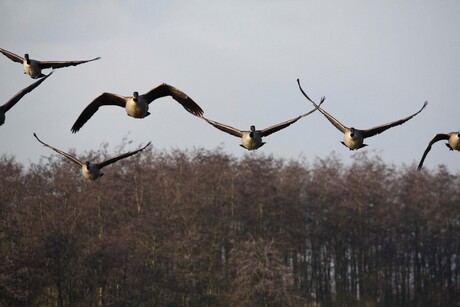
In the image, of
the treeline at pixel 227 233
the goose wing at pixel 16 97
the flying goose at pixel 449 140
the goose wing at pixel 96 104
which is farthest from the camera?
the treeline at pixel 227 233

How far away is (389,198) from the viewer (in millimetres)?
81438

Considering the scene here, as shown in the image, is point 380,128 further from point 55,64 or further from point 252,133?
point 55,64

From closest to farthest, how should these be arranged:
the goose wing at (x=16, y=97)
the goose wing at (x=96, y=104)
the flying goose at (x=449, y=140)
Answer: the flying goose at (x=449, y=140), the goose wing at (x=16, y=97), the goose wing at (x=96, y=104)

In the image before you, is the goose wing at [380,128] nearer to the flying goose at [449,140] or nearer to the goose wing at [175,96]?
the flying goose at [449,140]

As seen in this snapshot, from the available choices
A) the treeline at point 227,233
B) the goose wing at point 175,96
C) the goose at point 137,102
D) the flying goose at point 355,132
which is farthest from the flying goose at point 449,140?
the treeline at point 227,233

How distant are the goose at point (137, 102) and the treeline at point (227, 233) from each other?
28.4 meters

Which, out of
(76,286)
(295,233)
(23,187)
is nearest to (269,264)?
(295,233)

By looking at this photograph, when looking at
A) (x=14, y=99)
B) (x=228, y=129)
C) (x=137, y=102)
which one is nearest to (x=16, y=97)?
(x=14, y=99)

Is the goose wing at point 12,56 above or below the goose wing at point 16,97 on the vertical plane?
above

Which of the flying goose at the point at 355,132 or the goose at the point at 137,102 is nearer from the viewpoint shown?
the goose at the point at 137,102

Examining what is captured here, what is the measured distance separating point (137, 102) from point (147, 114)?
511mm

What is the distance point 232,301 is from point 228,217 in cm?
841

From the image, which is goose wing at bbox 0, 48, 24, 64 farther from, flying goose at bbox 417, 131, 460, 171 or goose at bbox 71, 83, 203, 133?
flying goose at bbox 417, 131, 460, 171

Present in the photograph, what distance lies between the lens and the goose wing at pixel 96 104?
26016mm
